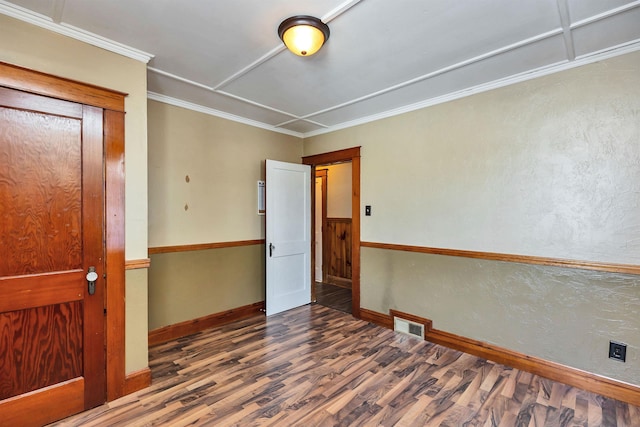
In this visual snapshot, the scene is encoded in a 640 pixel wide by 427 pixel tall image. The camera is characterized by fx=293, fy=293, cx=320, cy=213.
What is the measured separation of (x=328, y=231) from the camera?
18.9 ft

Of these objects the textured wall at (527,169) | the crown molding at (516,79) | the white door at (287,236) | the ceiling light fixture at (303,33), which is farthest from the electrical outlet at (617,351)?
the white door at (287,236)

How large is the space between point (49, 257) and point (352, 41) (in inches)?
96.8

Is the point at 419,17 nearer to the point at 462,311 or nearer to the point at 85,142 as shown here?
the point at 85,142

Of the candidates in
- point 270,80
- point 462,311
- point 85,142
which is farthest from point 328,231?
point 85,142

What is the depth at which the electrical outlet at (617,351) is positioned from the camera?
2129 millimetres

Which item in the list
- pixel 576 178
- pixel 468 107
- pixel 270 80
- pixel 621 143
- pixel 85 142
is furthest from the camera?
pixel 468 107

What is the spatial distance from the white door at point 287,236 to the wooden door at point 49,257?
1989 millimetres

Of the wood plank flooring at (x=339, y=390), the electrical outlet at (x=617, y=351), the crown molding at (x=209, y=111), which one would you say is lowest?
the wood plank flooring at (x=339, y=390)

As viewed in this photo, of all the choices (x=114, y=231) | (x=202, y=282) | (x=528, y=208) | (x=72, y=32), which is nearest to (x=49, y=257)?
(x=114, y=231)

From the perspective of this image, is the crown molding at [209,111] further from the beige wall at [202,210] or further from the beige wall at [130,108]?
the beige wall at [130,108]

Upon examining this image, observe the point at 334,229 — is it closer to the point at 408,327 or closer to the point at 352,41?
the point at 408,327

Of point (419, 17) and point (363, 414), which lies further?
point (363, 414)

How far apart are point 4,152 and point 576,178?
12.9 ft

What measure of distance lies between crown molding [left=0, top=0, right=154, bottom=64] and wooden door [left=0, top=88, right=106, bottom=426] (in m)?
0.45
